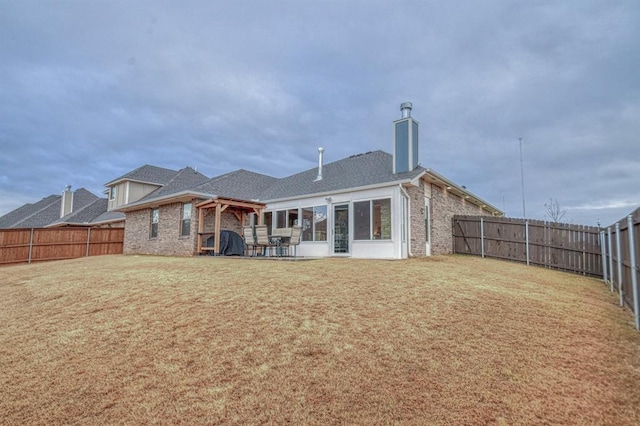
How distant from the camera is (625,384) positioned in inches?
123

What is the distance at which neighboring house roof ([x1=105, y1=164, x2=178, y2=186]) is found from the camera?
22769mm

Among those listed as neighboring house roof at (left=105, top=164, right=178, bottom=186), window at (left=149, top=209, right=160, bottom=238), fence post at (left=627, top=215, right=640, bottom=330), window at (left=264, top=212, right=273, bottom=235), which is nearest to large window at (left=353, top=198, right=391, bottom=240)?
window at (left=264, top=212, right=273, bottom=235)

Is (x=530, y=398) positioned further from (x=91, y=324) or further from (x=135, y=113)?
(x=135, y=113)

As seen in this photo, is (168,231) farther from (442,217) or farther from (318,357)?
(318,357)

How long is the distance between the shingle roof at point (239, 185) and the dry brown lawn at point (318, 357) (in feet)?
33.4

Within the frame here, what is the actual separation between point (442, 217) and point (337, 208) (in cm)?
539

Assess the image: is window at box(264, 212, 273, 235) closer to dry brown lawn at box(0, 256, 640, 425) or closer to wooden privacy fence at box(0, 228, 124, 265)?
dry brown lawn at box(0, 256, 640, 425)

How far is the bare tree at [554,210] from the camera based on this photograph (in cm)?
2619

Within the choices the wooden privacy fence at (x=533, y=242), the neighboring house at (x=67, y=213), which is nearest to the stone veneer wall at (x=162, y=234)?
the neighboring house at (x=67, y=213)

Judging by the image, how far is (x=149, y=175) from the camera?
2361 cm

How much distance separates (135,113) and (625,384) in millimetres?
28371

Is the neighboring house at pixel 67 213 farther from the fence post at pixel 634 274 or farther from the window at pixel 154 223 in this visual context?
the fence post at pixel 634 274

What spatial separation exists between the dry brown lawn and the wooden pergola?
6.97 meters

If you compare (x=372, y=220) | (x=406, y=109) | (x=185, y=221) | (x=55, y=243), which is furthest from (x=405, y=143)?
(x=55, y=243)
